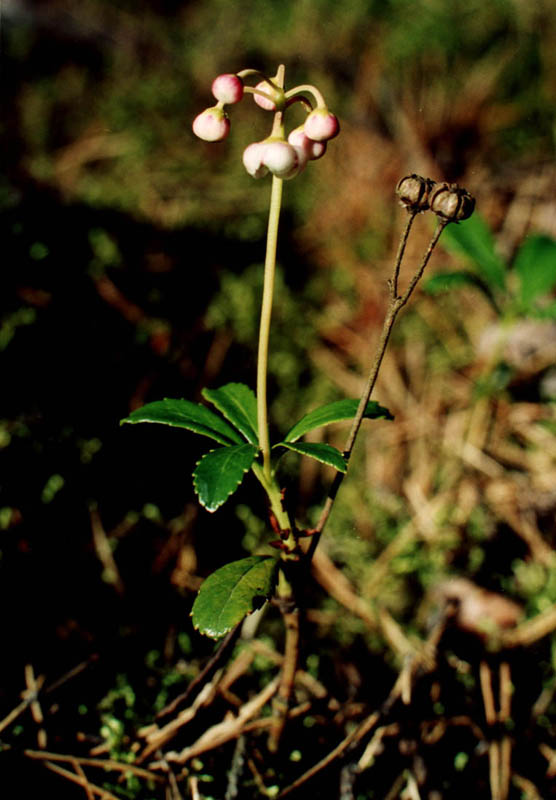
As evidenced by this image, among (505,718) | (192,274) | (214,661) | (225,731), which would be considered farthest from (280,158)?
(192,274)

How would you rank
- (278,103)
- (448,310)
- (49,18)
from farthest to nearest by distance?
(49,18), (448,310), (278,103)

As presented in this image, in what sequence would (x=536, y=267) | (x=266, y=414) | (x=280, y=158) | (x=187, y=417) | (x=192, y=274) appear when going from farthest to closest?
(x=192, y=274), (x=536, y=267), (x=187, y=417), (x=266, y=414), (x=280, y=158)

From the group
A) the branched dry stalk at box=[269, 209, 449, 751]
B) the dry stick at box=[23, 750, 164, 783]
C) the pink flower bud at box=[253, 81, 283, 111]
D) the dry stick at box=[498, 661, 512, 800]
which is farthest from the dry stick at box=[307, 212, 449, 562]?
the dry stick at box=[498, 661, 512, 800]

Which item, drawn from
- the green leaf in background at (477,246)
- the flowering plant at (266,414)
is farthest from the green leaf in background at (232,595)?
the green leaf in background at (477,246)

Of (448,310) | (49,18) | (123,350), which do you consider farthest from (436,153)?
(49,18)

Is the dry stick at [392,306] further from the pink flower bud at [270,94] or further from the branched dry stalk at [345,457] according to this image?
the pink flower bud at [270,94]

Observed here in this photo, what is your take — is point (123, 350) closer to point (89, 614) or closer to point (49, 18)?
point (89, 614)

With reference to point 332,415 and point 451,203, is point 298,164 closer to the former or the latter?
point 451,203
